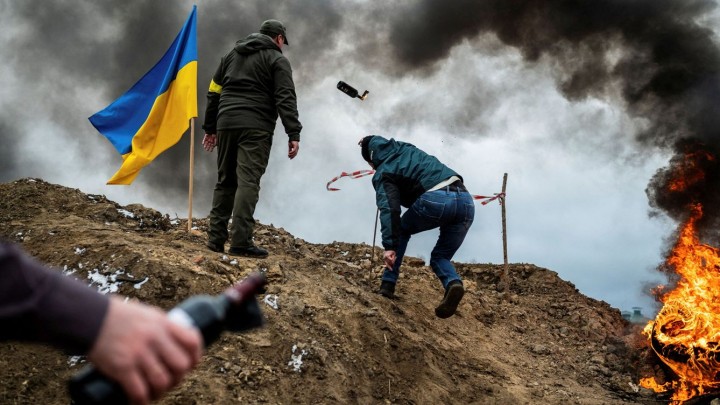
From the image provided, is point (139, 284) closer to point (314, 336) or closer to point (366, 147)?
point (314, 336)

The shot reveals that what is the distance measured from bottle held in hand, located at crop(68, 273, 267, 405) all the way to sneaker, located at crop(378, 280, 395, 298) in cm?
623

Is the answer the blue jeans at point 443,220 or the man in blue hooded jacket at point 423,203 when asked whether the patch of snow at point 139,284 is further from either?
the blue jeans at point 443,220

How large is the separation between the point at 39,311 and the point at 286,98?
19.2 feet

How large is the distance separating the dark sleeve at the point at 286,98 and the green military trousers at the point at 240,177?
1.13 ft

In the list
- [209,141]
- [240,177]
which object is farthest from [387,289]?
[209,141]

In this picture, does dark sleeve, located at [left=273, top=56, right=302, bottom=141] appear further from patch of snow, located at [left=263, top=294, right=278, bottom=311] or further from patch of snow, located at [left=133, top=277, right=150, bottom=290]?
patch of snow, located at [left=133, top=277, right=150, bottom=290]

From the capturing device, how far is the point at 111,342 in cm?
123

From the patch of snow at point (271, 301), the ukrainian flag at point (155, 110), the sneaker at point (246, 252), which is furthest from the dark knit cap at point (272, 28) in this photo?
the patch of snow at point (271, 301)

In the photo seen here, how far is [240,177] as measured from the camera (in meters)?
6.85

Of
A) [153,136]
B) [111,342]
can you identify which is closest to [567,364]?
[153,136]

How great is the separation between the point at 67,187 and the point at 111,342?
9.67 metres

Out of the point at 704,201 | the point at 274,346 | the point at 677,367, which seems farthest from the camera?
the point at 704,201

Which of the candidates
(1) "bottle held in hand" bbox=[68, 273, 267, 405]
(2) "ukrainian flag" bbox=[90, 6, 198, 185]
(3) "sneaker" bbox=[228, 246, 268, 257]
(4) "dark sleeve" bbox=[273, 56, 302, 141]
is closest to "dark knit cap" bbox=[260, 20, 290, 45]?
(4) "dark sleeve" bbox=[273, 56, 302, 141]

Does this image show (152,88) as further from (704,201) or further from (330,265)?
(704,201)
